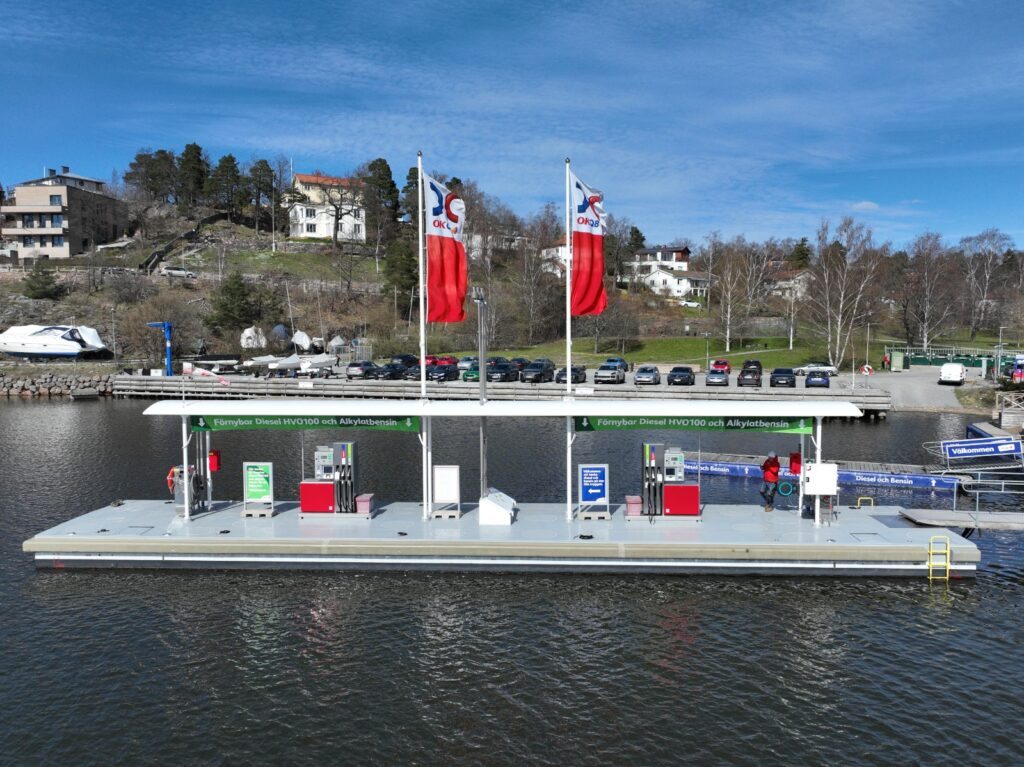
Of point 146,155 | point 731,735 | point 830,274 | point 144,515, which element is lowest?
point 731,735

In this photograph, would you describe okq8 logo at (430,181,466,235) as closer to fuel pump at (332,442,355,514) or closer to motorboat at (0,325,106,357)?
fuel pump at (332,442,355,514)

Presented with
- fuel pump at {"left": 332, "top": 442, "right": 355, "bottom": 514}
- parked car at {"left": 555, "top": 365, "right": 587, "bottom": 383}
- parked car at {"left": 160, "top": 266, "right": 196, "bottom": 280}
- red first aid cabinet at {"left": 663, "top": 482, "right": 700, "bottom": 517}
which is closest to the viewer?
red first aid cabinet at {"left": 663, "top": 482, "right": 700, "bottom": 517}

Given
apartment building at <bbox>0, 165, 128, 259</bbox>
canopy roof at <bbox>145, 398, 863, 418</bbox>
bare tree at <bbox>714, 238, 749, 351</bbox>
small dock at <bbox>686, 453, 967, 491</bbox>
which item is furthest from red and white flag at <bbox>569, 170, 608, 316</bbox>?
apartment building at <bbox>0, 165, 128, 259</bbox>

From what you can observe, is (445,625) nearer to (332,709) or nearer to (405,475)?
(332,709)

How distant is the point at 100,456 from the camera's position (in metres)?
37.7

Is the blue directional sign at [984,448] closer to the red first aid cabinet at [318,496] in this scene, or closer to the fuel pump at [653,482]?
the fuel pump at [653,482]

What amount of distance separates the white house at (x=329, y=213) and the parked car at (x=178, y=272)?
26.3 meters

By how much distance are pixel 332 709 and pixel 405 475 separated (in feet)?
61.7

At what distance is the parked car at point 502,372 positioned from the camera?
60.3 meters

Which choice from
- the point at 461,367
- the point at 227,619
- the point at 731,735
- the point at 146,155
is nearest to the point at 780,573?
the point at 731,735

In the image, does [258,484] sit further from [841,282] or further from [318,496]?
[841,282]

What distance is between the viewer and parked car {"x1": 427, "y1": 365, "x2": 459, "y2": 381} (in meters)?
61.5

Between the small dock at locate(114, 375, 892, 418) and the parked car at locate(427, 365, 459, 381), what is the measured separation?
1417mm

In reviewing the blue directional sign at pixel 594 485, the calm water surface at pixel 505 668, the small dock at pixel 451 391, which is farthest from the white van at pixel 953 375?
the blue directional sign at pixel 594 485
